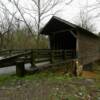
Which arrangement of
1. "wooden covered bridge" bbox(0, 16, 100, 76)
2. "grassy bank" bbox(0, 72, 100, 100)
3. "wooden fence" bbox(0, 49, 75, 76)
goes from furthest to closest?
"wooden covered bridge" bbox(0, 16, 100, 76)
"wooden fence" bbox(0, 49, 75, 76)
"grassy bank" bbox(0, 72, 100, 100)

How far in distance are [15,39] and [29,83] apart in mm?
29647

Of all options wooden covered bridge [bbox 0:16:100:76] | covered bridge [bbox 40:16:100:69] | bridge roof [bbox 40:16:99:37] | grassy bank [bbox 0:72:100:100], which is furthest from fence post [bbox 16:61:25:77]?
bridge roof [bbox 40:16:99:37]

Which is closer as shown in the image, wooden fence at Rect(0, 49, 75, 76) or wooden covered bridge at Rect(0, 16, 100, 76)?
wooden fence at Rect(0, 49, 75, 76)

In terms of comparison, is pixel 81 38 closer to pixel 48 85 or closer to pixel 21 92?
pixel 48 85

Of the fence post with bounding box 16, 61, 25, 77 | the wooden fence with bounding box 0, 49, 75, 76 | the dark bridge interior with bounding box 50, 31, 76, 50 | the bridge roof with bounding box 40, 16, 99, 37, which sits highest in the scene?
the bridge roof with bounding box 40, 16, 99, 37

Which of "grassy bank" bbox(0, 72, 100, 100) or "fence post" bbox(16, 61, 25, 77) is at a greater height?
"fence post" bbox(16, 61, 25, 77)

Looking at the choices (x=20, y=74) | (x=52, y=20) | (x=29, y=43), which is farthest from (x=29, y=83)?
(x=29, y=43)

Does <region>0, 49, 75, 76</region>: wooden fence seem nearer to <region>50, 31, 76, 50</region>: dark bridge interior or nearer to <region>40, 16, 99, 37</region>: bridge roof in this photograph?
<region>40, 16, 99, 37</region>: bridge roof

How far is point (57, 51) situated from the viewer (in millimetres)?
10438

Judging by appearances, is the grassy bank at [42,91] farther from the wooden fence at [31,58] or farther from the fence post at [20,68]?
the wooden fence at [31,58]

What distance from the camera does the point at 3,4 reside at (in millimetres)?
26453

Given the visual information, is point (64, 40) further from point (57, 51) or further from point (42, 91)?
point (42, 91)

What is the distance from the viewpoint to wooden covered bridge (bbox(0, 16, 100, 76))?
7293 mm

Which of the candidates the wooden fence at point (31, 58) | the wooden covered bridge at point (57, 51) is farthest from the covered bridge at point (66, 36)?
the wooden fence at point (31, 58)
